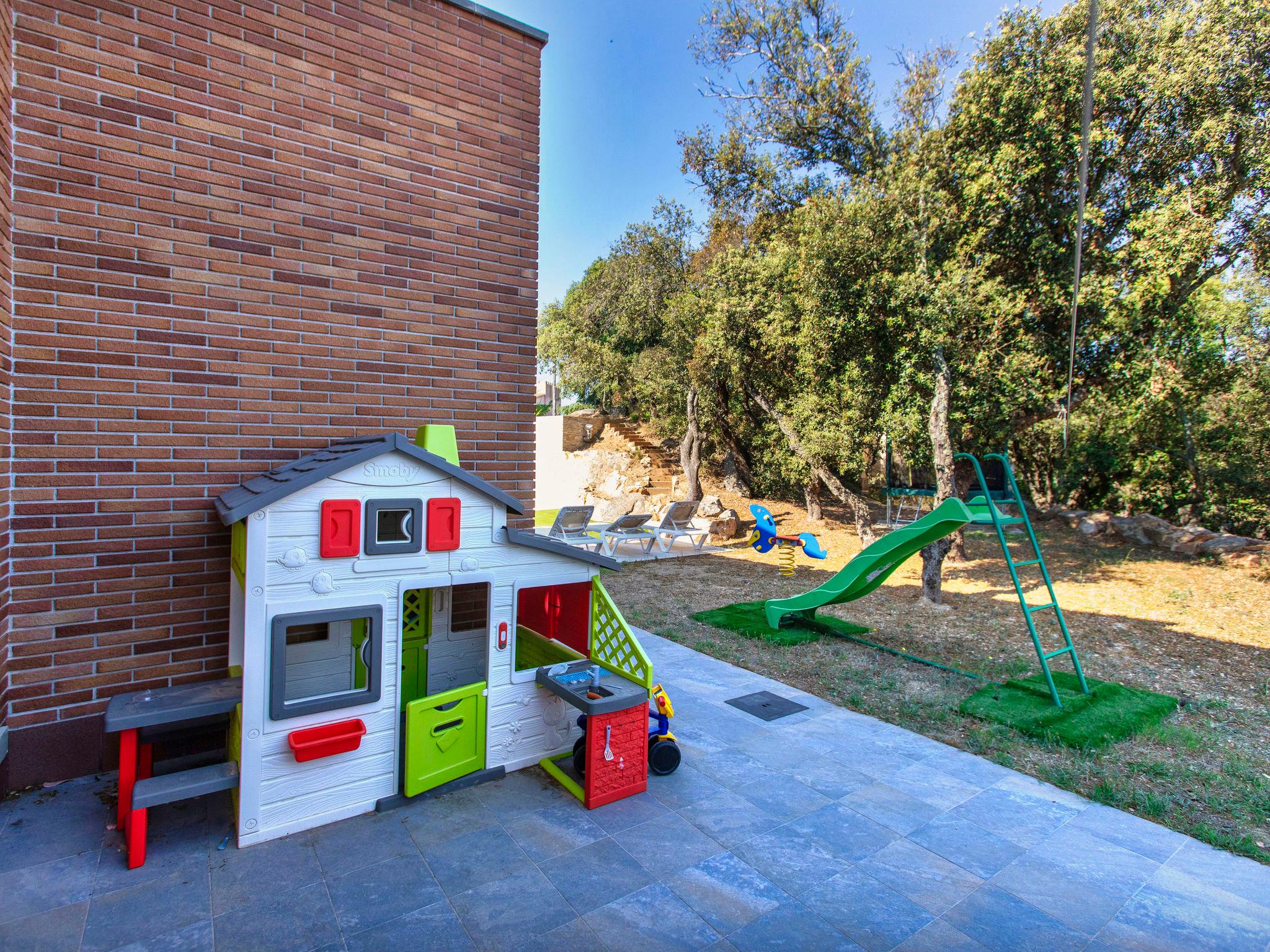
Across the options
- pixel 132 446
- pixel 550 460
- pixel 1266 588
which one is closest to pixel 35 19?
pixel 132 446

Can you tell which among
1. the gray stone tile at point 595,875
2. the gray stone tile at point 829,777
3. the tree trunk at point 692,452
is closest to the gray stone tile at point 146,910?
the gray stone tile at point 595,875

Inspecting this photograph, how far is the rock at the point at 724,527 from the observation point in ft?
50.2

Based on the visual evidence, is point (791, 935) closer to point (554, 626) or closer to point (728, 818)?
point (728, 818)

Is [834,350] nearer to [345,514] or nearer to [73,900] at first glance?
[345,514]

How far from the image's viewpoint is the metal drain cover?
5414 mm

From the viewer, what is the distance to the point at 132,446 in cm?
414

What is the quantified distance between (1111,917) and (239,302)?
6.20 m

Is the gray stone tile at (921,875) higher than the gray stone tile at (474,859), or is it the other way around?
the gray stone tile at (921,875)

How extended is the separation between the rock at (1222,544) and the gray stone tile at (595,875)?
14.7m

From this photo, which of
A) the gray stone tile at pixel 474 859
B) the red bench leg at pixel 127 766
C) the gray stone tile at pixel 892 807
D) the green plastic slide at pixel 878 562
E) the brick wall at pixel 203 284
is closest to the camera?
the gray stone tile at pixel 474 859

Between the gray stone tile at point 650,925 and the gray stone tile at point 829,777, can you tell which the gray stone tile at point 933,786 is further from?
the gray stone tile at point 650,925

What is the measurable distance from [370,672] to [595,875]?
167 centimetres

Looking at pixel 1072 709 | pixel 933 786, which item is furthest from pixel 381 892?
pixel 1072 709

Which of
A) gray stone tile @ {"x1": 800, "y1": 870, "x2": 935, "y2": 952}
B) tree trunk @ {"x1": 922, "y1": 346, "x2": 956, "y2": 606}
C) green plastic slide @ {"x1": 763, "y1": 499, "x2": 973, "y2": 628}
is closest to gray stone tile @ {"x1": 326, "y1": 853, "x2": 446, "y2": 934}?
gray stone tile @ {"x1": 800, "y1": 870, "x2": 935, "y2": 952}
